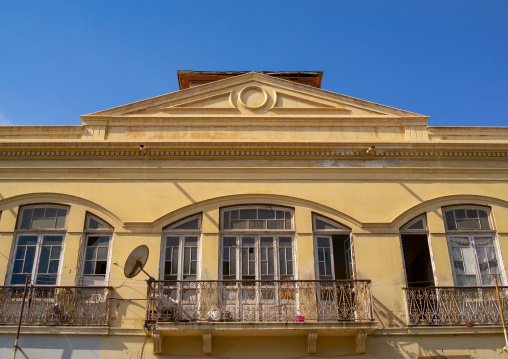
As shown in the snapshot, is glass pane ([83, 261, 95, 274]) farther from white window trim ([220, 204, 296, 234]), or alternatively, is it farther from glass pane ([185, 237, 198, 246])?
white window trim ([220, 204, 296, 234])

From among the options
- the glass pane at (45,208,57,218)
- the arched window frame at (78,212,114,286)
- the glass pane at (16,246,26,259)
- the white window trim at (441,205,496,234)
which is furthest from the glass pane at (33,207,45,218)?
the white window trim at (441,205,496,234)

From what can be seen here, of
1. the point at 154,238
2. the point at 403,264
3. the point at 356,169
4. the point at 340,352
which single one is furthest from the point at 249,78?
the point at 340,352

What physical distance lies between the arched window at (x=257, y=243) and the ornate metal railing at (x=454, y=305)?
2801mm

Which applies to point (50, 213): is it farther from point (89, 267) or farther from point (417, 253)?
point (417, 253)

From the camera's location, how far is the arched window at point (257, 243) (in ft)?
41.6

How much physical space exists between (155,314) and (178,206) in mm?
2663

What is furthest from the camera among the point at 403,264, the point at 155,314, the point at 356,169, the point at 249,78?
the point at 249,78

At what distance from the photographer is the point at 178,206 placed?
13.2 metres

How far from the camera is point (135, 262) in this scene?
12453 mm

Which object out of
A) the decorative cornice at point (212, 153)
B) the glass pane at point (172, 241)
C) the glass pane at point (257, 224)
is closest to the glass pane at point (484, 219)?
the decorative cornice at point (212, 153)

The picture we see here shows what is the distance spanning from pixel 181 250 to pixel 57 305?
2.92 metres

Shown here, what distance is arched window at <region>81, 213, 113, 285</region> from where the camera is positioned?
12.6m

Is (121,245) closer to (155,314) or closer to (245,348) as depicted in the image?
(155,314)

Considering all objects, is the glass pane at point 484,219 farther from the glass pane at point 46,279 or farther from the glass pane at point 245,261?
the glass pane at point 46,279
